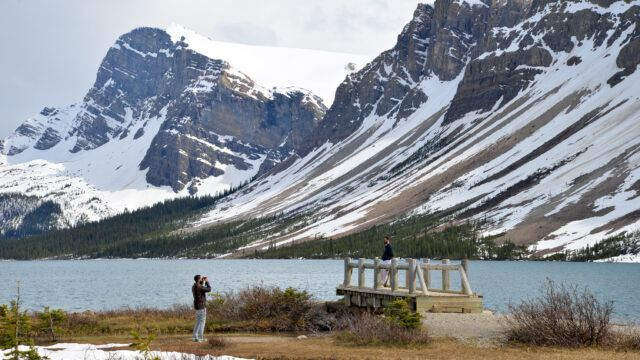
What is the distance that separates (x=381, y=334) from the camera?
92.6ft

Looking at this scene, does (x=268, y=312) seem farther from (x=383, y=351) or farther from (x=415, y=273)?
(x=383, y=351)

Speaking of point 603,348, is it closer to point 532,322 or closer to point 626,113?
point 532,322

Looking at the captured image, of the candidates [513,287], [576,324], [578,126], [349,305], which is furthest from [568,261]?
[576,324]

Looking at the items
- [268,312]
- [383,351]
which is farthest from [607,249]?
[383,351]

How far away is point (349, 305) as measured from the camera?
38469mm

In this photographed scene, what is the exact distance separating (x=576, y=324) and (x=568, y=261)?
111 m

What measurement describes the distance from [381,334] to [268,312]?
34.6 ft

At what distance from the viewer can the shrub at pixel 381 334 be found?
2730 cm

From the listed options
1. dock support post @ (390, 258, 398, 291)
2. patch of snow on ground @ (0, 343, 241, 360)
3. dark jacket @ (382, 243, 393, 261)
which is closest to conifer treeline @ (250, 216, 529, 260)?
dark jacket @ (382, 243, 393, 261)

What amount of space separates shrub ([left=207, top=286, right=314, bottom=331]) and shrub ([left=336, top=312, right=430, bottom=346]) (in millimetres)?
7047

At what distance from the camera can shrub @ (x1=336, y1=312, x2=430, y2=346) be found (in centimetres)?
2730

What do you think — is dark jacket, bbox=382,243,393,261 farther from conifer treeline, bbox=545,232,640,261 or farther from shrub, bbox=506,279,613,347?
conifer treeline, bbox=545,232,640,261

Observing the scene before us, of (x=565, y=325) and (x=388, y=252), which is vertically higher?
(x=388, y=252)

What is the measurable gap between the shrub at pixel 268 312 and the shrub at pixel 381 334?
705 centimetres
